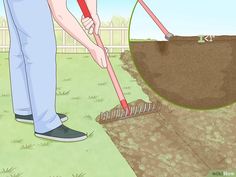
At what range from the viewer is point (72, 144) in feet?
17.6

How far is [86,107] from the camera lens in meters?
6.17

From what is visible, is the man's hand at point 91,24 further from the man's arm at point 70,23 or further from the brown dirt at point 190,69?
the brown dirt at point 190,69

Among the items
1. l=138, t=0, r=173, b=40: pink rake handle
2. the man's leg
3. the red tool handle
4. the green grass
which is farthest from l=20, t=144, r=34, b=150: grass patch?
l=138, t=0, r=173, b=40: pink rake handle

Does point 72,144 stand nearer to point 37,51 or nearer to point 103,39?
point 37,51

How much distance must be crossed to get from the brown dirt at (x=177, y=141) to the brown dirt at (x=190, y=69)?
1.21 feet

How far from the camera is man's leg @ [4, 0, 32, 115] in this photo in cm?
542

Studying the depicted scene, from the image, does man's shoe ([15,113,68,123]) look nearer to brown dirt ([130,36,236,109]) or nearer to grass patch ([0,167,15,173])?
grass patch ([0,167,15,173])

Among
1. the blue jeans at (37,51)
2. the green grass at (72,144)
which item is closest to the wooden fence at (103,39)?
the green grass at (72,144)

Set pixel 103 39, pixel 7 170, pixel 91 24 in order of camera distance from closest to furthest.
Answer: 1. pixel 7 170
2. pixel 91 24
3. pixel 103 39

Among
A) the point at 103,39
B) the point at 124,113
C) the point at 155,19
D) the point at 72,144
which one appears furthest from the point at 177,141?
the point at 103,39

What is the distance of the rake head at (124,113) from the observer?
18.7 feet

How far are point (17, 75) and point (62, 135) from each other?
34.4 inches

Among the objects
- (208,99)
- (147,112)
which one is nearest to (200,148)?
(147,112)

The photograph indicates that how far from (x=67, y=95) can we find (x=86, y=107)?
17.9 inches
